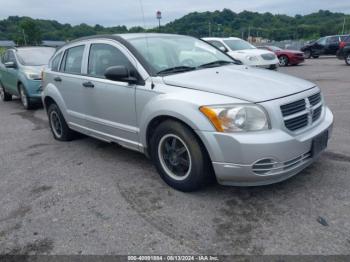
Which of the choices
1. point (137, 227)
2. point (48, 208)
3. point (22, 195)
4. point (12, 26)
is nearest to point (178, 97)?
point (137, 227)

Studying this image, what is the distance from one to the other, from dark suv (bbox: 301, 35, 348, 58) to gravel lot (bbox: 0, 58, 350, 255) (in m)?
19.7

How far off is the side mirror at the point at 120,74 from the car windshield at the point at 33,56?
6.32 metres

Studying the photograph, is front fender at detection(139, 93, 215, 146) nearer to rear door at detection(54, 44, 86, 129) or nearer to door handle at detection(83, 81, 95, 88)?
door handle at detection(83, 81, 95, 88)

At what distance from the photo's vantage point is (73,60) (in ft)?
16.1

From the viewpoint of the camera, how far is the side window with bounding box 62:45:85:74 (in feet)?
15.4

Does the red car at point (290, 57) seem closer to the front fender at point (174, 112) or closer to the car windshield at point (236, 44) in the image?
the car windshield at point (236, 44)

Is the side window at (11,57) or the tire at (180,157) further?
the side window at (11,57)

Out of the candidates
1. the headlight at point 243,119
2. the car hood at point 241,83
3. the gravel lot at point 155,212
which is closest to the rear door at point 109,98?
the gravel lot at point 155,212

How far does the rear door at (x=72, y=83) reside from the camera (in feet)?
15.2

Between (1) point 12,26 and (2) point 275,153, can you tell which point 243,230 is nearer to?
(2) point 275,153

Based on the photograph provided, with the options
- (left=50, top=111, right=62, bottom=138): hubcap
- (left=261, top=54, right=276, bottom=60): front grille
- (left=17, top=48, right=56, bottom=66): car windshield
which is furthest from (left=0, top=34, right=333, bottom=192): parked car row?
(left=261, top=54, right=276, bottom=60): front grille

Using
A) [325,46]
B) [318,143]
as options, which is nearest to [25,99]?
[318,143]

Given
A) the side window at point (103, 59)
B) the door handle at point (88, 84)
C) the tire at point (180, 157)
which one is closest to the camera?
the tire at point (180, 157)

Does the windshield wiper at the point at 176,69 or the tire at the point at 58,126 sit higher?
the windshield wiper at the point at 176,69
